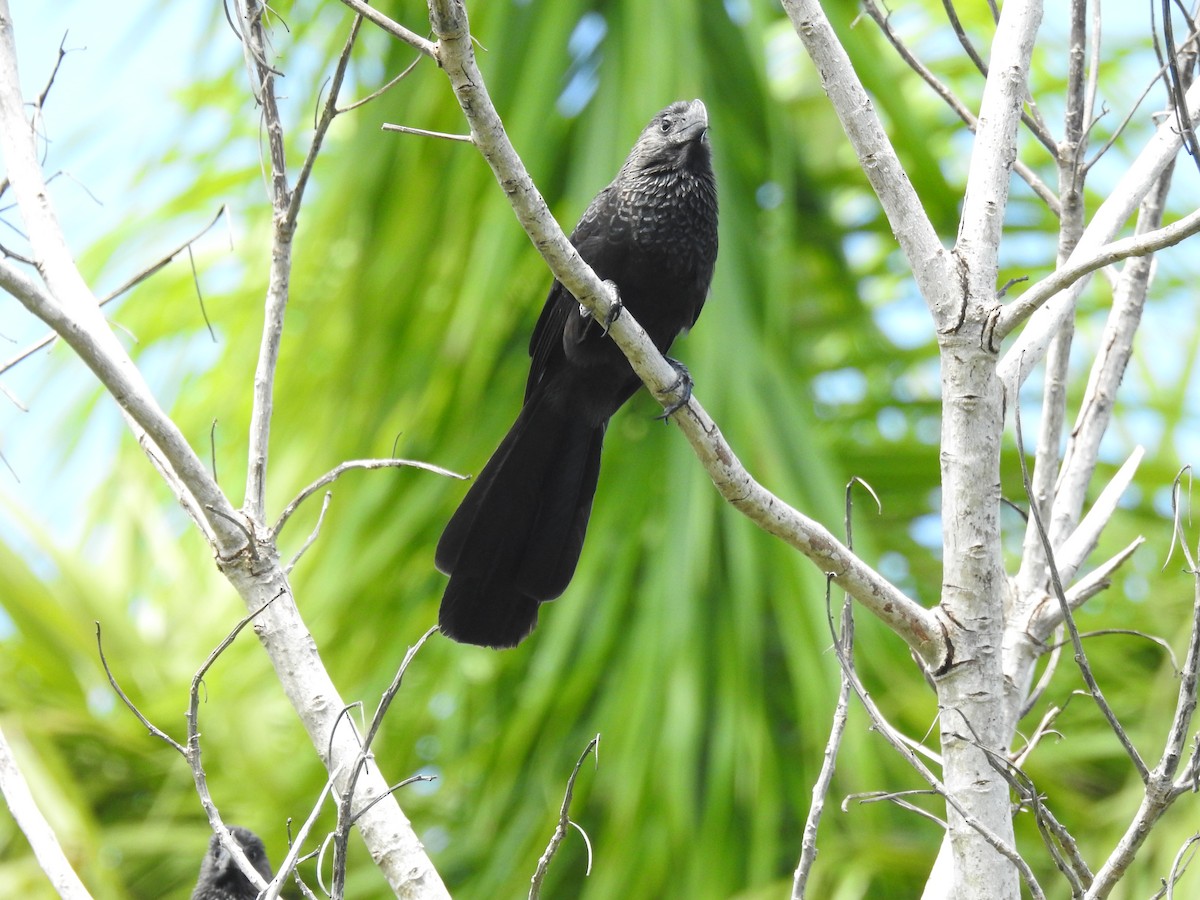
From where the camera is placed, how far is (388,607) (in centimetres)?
604

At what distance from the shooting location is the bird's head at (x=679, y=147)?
3248 millimetres

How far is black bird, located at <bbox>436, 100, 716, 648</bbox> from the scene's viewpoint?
297cm

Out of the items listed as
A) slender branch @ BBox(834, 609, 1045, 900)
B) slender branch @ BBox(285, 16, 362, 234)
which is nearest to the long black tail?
slender branch @ BBox(285, 16, 362, 234)

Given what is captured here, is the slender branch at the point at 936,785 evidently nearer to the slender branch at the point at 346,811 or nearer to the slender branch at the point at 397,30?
the slender branch at the point at 346,811

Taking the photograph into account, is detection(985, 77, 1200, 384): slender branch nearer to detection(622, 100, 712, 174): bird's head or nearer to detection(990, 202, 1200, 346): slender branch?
detection(990, 202, 1200, 346): slender branch

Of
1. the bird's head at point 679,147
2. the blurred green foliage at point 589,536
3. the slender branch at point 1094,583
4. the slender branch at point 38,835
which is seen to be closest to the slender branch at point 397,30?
the slender branch at point 38,835

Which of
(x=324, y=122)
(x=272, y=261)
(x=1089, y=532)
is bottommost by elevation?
(x=1089, y=532)

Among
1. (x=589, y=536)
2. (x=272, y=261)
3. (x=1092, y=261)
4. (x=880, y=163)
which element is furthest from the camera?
(x=589, y=536)

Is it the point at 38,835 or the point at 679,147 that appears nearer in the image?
the point at 38,835

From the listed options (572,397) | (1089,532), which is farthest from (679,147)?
(1089,532)

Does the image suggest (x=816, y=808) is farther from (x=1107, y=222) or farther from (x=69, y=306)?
(x=69, y=306)

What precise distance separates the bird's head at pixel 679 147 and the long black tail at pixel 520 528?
70 centimetres

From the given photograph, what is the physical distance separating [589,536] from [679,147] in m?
2.56

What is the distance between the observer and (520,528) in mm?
3059
